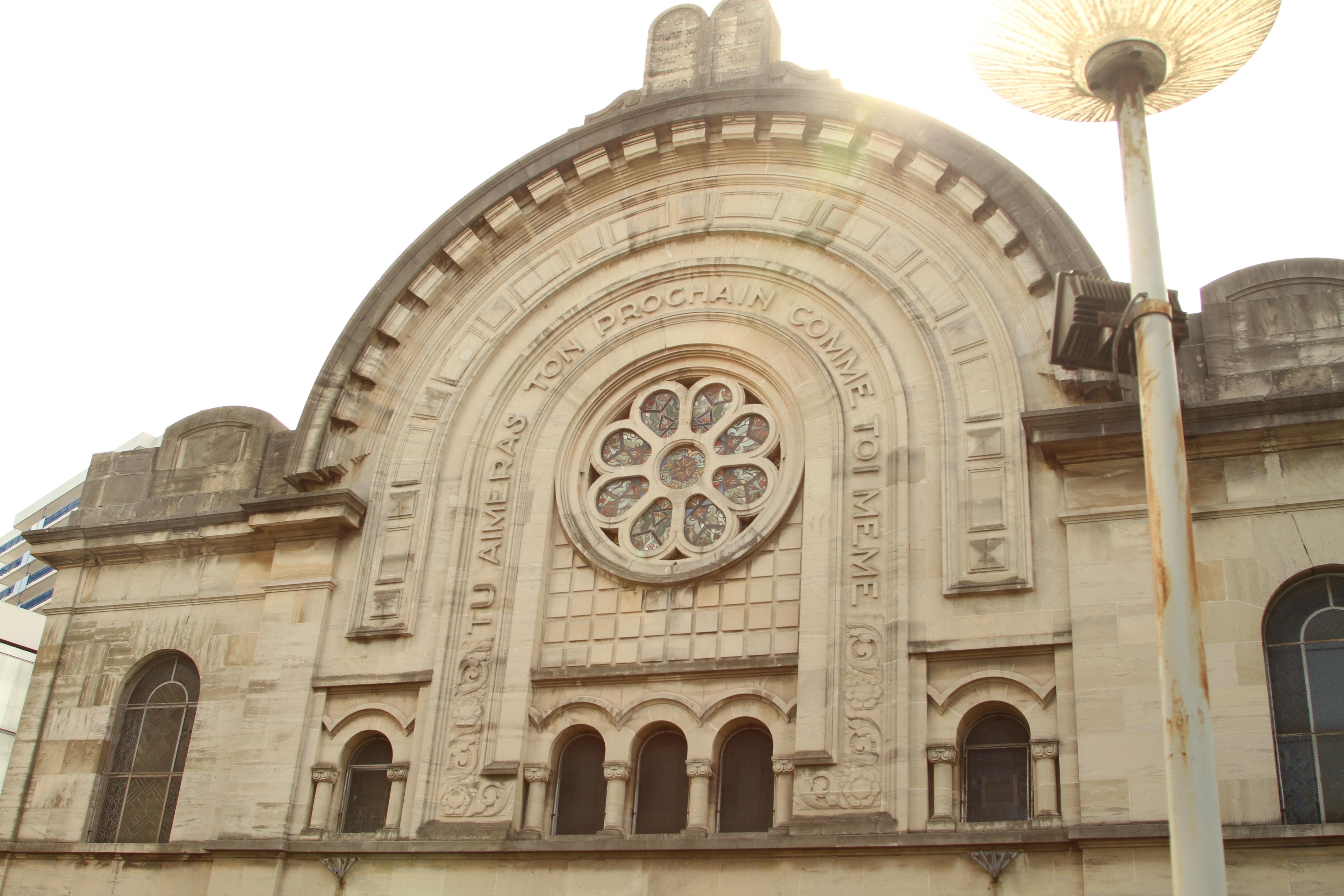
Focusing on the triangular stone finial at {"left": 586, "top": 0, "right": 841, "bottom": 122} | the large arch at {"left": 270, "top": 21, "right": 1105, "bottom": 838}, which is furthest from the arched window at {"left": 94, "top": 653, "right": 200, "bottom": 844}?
the triangular stone finial at {"left": 586, "top": 0, "right": 841, "bottom": 122}

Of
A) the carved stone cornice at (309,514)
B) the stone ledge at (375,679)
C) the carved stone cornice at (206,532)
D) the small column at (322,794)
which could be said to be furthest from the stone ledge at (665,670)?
the carved stone cornice at (206,532)

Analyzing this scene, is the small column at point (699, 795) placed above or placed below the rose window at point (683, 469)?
below

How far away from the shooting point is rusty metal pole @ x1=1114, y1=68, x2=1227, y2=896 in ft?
27.3

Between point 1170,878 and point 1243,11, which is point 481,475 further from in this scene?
point 1243,11

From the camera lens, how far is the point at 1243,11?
33.1 ft

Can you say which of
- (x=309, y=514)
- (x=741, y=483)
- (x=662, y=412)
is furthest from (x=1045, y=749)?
(x=309, y=514)

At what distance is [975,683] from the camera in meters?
15.4

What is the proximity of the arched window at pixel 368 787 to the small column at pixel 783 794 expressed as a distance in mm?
5205

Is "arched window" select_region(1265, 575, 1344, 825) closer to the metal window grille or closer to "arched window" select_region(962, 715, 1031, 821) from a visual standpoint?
"arched window" select_region(962, 715, 1031, 821)

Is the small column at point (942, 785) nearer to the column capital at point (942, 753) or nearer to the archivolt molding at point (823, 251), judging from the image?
the column capital at point (942, 753)

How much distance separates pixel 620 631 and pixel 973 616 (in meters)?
4.64

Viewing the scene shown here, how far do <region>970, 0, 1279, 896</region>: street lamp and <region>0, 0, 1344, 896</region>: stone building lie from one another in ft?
16.4

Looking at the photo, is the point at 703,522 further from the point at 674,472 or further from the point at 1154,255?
the point at 1154,255

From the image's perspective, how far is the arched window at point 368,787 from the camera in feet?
58.8
